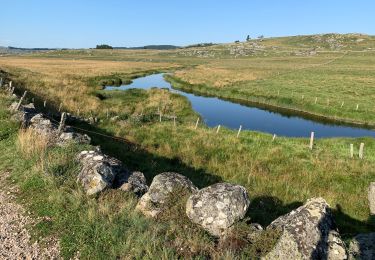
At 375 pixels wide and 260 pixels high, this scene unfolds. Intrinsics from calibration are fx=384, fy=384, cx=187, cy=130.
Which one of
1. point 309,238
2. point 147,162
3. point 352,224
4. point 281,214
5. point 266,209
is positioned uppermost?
point 309,238

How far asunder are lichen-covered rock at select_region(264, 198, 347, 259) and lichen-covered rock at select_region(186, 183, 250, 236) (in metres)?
1.18

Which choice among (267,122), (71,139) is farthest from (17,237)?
(267,122)

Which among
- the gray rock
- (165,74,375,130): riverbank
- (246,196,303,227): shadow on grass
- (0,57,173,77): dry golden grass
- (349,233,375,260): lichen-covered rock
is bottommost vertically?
(165,74,375,130): riverbank

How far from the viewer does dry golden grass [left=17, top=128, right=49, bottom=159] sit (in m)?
14.2

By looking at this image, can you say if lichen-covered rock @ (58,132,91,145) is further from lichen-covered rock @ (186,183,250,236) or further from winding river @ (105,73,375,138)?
winding river @ (105,73,375,138)

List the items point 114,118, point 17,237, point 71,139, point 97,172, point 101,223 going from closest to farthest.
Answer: point 17,237 < point 101,223 < point 97,172 < point 71,139 < point 114,118

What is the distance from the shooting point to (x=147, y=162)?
70.9 ft

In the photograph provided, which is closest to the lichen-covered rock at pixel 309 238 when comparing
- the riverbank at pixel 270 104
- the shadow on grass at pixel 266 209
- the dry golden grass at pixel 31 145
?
the shadow on grass at pixel 266 209

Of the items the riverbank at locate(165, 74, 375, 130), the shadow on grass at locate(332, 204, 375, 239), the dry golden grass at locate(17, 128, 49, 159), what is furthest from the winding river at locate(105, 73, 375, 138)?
the dry golden grass at locate(17, 128, 49, 159)

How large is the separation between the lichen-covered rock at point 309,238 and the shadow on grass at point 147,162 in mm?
9799

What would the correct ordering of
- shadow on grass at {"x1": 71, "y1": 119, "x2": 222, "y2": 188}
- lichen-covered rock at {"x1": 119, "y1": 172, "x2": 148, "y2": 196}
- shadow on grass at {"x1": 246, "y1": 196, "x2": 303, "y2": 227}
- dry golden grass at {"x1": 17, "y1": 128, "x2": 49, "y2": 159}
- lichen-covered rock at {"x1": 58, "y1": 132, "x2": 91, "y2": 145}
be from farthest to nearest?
shadow on grass at {"x1": 71, "y1": 119, "x2": 222, "y2": 188}, lichen-covered rock at {"x1": 58, "y1": 132, "x2": 91, "y2": 145}, shadow on grass at {"x1": 246, "y1": 196, "x2": 303, "y2": 227}, dry golden grass at {"x1": 17, "y1": 128, "x2": 49, "y2": 159}, lichen-covered rock at {"x1": 119, "y1": 172, "x2": 148, "y2": 196}

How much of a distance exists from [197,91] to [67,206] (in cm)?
6451

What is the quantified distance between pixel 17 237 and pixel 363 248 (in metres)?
8.66

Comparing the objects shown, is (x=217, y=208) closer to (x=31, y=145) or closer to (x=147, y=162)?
(x=31, y=145)
